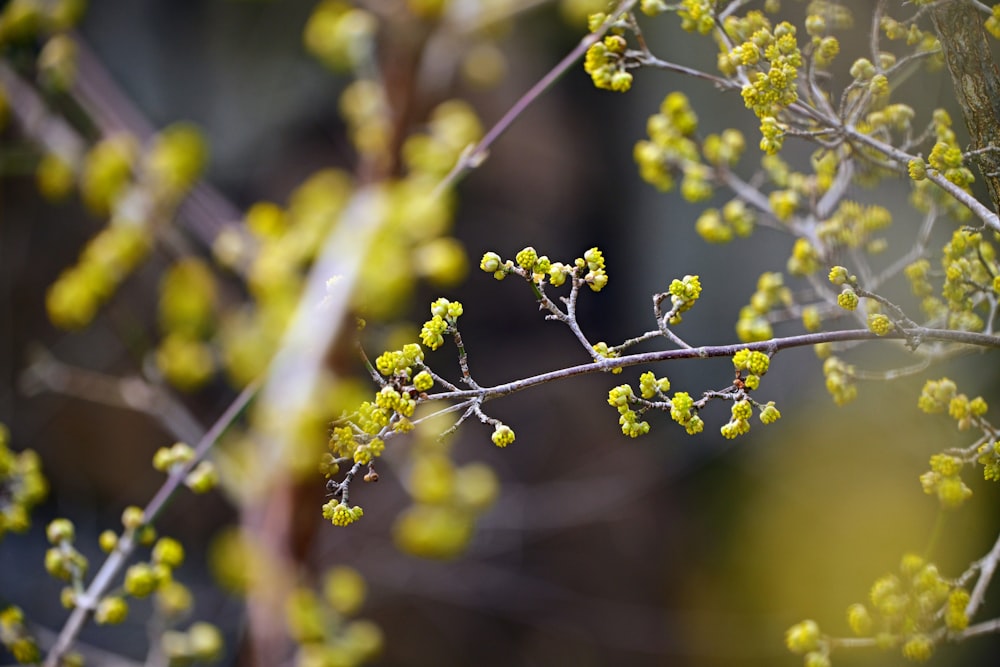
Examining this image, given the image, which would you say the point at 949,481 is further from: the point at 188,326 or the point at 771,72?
the point at 188,326

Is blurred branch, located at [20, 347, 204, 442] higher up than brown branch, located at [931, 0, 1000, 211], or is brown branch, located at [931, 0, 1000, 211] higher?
blurred branch, located at [20, 347, 204, 442]

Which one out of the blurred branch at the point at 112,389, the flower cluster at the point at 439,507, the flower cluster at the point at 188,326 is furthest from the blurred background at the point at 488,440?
the flower cluster at the point at 439,507

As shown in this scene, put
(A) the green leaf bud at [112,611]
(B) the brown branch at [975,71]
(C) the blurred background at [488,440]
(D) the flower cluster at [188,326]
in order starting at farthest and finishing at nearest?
(C) the blurred background at [488,440]
(D) the flower cluster at [188,326]
(A) the green leaf bud at [112,611]
(B) the brown branch at [975,71]

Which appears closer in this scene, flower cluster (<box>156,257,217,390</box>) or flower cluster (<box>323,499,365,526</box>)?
flower cluster (<box>323,499,365,526</box>)

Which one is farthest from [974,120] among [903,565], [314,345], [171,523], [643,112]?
[171,523]

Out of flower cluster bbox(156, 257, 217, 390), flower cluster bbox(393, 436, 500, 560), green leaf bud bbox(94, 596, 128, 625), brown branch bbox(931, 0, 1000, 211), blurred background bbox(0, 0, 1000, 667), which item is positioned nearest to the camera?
brown branch bbox(931, 0, 1000, 211)

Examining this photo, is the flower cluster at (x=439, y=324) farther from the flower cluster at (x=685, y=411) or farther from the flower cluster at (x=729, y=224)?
the flower cluster at (x=729, y=224)

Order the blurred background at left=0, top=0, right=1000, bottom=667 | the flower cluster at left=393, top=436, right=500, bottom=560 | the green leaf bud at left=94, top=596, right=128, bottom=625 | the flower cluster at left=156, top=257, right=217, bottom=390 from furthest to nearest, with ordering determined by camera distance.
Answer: the blurred background at left=0, top=0, right=1000, bottom=667, the flower cluster at left=156, top=257, right=217, bottom=390, the flower cluster at left=393, top=436, right=500, bottom=560, the green leaf bud at left=94, top=596, right=128, bottom=625

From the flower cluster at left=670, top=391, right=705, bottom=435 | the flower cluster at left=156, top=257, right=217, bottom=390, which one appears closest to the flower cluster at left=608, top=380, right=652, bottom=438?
the flower cluster at left=670, top=391, right=705, bottom=435

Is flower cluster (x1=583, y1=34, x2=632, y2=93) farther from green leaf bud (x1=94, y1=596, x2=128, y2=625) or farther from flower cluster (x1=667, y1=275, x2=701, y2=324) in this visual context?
green leaf bud (x1=94, y1=596, x2=128, y2=625)

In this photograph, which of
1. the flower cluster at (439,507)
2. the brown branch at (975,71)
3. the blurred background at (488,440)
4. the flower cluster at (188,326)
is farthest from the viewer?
the blurred background at (488,440)
